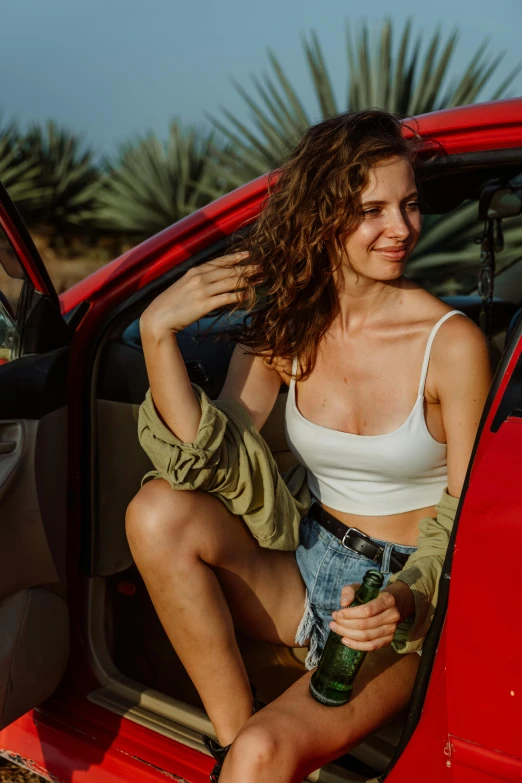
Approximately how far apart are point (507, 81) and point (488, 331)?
20.4ft

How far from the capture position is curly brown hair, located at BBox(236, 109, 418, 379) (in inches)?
72.7

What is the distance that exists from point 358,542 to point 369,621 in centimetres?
42

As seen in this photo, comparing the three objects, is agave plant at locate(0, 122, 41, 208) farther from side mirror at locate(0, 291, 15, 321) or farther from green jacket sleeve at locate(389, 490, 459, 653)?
green jacket sleeve at locate(389, 490, 459, 653)

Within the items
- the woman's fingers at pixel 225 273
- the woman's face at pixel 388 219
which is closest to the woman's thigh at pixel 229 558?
the woman's fingers at pixel 225 273

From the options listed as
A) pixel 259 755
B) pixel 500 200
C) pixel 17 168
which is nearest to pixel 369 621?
pixel 259 755

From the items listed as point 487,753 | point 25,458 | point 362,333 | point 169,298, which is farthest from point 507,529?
point 25,458

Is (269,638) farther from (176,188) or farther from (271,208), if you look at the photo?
(176,188)

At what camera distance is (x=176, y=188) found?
10828 mm

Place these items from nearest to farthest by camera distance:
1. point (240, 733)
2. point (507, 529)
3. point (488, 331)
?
point (507, 529) → point (240, 733) → point (488, 331)

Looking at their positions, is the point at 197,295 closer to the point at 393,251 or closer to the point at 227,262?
the point at 227,262

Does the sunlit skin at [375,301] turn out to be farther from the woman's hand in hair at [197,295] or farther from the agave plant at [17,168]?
the agave plant at [17,168]

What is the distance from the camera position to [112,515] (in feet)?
7.36

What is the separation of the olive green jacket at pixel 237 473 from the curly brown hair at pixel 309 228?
8.5 inches

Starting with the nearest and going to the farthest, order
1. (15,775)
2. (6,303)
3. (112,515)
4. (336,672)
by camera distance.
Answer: (336,672) → (6,303) → (112,515) → (15,775)
